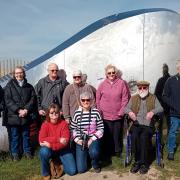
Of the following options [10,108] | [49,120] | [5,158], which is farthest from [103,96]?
[5,158]

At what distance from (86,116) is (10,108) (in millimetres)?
1416

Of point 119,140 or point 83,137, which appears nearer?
point 83,137

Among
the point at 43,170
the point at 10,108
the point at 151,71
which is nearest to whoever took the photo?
the point at 43,170

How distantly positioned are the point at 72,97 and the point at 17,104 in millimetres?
1010

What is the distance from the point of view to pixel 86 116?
596cm

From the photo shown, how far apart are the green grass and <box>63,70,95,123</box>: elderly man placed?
1.04 m

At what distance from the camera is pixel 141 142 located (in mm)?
5844

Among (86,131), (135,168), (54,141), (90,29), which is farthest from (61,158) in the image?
(90,29)

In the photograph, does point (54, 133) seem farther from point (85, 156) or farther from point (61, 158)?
point (85, 156)

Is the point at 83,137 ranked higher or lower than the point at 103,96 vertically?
lower

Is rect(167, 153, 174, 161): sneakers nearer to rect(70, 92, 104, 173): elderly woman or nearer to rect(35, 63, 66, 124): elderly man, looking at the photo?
rect(70, 92, 104, 173): elderly woman

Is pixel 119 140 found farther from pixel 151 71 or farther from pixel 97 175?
pixel 151 71

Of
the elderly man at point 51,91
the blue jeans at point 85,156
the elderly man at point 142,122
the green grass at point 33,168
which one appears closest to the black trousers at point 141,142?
Result: the elderly man at point 142,122

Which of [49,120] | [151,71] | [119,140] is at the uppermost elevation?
[151,71]
